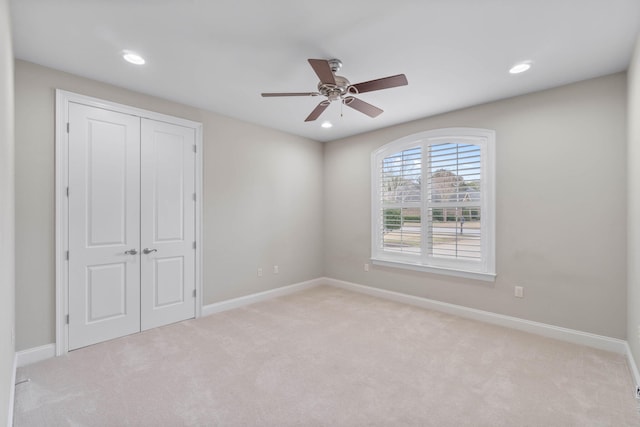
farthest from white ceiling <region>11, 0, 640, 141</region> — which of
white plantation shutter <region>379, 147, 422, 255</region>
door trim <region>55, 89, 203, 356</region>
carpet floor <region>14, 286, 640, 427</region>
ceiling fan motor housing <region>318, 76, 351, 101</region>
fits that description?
carpet floor <region>14, 286, 640, 427</region>

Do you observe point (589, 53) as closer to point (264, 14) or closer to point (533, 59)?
point (533, 59)

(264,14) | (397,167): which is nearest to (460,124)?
(397,167)

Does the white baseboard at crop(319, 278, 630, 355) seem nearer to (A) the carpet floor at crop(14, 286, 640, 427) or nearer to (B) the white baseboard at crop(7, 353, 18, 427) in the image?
(A) the carpet floor at crop(14, 286, 640, 427)

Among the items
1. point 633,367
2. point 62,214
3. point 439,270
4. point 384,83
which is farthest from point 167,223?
point 633,367

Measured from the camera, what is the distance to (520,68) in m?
2.75

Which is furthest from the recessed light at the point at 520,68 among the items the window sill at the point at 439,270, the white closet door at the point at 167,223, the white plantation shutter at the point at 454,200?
the white closet door at the point at 167,223

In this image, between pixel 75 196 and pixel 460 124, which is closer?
pixel 75 196

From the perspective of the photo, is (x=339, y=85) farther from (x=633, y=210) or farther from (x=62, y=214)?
(x=62, y=214)

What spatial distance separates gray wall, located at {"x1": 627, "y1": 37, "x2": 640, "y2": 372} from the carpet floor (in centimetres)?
41

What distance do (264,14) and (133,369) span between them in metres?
2.99

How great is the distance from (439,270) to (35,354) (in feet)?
14.5

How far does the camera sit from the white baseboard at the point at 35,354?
255 centimetres

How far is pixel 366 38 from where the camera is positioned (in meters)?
2.29

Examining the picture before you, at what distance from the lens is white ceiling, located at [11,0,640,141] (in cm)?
196
